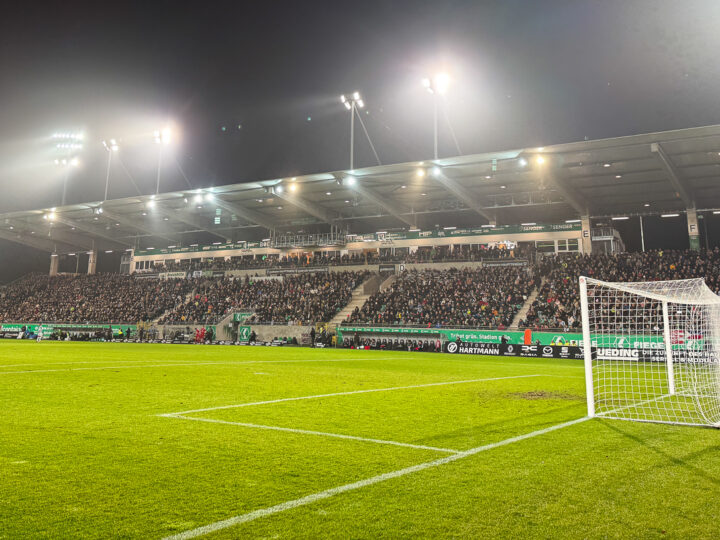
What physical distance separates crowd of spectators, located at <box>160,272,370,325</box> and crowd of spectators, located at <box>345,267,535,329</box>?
143 inches

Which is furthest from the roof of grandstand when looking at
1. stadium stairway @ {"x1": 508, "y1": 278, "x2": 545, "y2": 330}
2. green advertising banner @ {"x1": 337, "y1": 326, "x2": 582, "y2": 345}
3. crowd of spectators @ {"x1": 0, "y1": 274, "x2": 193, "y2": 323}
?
green advertising banner @ {"x1": 337, "y1": 326, "x2": 582, "y2": 345}

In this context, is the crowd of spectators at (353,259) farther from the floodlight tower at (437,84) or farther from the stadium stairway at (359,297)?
the floodlight tower at (437,84)

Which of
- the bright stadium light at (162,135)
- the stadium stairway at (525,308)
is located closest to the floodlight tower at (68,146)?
the bright stadium light at (162,135)

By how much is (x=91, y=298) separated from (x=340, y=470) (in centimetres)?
5106

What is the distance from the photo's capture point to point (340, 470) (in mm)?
3949

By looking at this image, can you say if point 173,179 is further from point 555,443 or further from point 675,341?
point 555,443

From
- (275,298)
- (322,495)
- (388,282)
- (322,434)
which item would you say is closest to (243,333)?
(275,298)

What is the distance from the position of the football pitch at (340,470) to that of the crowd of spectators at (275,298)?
28.7 metres

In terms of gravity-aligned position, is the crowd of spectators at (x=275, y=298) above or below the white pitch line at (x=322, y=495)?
above

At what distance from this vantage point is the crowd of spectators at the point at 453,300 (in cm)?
2972

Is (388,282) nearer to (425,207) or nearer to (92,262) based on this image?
(425,207)

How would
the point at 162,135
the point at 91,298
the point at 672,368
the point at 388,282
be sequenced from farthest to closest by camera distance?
the point at 91,298
the point at 388,282
the point at 162,135
the point at 672,368

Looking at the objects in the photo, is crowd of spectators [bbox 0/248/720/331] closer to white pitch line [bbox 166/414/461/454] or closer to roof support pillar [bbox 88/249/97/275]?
roof support pillar [bbox 88/249/97/275]

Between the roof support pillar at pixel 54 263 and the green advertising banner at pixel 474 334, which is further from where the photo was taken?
the roof support pillar at pixel 54 263
